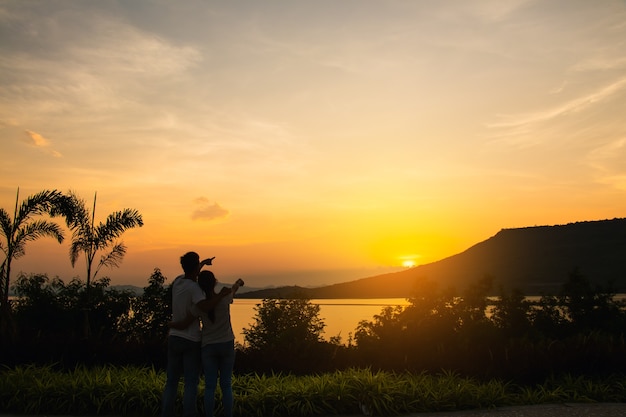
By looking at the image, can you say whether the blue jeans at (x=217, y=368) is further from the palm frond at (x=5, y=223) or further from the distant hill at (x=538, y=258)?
the distant hill at (x=538, y=258)

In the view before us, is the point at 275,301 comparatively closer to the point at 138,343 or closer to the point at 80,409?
the point at 138,343

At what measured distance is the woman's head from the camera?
652 cm

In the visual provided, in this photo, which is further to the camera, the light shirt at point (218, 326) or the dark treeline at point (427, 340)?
the dark treeline at point (427, 340)

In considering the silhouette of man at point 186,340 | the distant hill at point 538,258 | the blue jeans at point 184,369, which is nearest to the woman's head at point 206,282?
the silhouette of man at point 186,340

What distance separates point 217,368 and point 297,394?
237 cm

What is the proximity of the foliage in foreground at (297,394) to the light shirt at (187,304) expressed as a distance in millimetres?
2336

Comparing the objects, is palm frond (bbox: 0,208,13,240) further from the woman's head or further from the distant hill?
the distant hill

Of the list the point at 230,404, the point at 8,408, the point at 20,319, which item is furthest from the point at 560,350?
the point at 20,319

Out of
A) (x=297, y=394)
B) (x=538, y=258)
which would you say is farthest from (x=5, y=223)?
(x=538, y=258)

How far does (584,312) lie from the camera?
18.3m

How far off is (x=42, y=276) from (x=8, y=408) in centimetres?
1551

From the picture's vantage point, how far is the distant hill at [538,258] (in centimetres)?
7338

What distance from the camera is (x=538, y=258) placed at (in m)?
81.5

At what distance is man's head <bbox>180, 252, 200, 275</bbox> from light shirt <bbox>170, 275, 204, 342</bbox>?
12 cm
